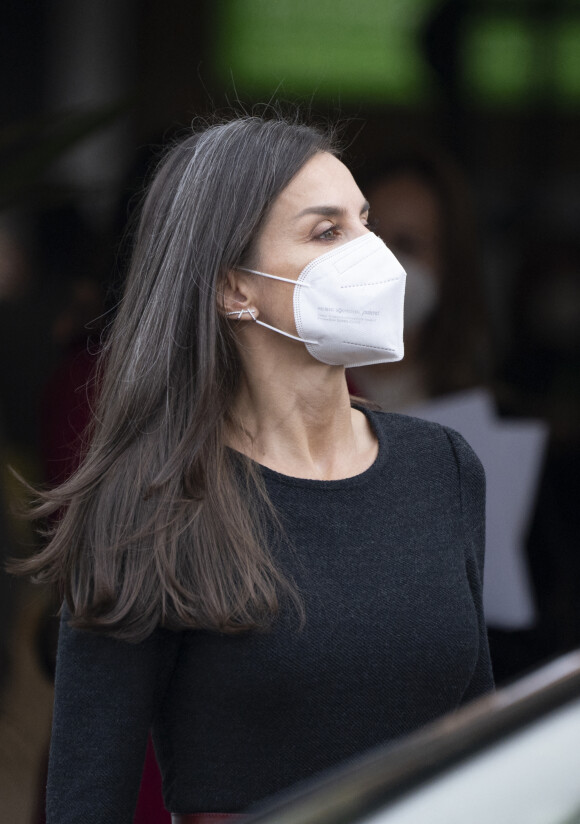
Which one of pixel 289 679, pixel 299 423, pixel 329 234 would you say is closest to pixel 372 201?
pixel 329 234

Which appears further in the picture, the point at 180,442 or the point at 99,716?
the point at 180,442

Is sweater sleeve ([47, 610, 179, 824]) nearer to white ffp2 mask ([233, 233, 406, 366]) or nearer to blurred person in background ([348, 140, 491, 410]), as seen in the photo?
white ffp2 mask ([233, 233, 406, 366])

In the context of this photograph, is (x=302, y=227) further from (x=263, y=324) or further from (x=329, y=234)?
(x=263, y=324)

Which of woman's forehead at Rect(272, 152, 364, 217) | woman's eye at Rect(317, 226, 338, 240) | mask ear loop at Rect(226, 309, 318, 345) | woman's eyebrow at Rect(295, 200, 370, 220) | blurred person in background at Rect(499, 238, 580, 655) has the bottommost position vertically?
blurred person in background at Rect(499, 238, 580, 655)

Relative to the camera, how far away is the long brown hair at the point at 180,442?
5.34ft

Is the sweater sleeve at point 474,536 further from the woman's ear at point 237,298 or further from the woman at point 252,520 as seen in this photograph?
the woman's ear at point 237,298

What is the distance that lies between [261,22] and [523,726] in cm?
239

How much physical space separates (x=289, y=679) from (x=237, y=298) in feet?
2.17

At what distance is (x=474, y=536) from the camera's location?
1.93m

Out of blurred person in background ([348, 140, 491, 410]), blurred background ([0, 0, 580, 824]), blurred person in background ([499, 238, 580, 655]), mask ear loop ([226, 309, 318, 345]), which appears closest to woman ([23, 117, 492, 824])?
mask ear loop ([226, 309, 318, 345])

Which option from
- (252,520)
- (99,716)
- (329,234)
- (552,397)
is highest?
(329,234)

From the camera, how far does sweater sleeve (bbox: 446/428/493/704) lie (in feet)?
6.18

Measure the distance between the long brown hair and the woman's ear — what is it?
31mm

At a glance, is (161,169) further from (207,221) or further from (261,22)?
(261,22)
